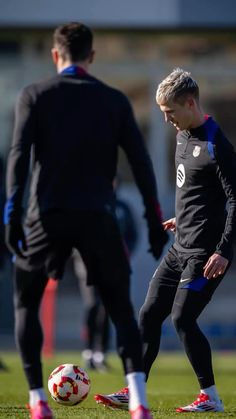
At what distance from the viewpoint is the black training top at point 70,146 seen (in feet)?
19.5

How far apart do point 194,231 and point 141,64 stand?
39.7 feet

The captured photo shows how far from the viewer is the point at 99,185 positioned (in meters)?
6.05

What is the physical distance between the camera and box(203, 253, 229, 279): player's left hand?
23.0 ft

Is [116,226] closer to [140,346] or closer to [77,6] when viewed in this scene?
[140,346]

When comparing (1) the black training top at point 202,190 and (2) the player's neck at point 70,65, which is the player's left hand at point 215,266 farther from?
(2) the player's neck at point 70,65

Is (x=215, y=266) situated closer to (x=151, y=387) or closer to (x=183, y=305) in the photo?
(x=183, y=305)

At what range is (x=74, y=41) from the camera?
19.9 ft

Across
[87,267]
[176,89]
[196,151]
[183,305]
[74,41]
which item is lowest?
[183,305]

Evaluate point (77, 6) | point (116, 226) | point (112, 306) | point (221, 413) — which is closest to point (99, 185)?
point (116, 226)

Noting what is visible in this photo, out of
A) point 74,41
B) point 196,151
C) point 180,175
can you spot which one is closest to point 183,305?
point 180,175

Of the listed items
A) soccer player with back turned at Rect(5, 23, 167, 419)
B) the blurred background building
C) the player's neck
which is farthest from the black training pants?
the blurred background building

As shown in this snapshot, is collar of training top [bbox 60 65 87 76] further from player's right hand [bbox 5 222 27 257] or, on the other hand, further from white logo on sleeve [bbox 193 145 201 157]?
white logo on sleeve [bbox 193 145 201 157]

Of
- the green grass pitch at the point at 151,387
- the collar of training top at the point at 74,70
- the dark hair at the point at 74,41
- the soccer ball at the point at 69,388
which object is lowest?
the green grass pitch at the point at 151,387

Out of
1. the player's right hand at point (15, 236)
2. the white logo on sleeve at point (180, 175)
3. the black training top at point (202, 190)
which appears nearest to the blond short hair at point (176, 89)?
the black training top at point (202, 190)
